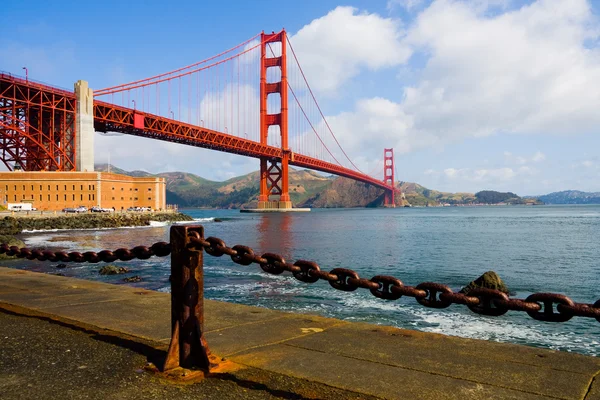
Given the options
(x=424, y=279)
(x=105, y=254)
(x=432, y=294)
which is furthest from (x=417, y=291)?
(x=424, y=279)

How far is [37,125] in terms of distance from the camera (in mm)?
54375

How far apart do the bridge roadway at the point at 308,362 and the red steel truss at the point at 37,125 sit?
54023mm

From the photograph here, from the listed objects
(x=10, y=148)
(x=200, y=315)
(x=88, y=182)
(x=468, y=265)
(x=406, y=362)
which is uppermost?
(x=10, y=148)

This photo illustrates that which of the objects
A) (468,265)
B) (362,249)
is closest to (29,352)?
(468,265)

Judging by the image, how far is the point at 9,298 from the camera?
512 cm

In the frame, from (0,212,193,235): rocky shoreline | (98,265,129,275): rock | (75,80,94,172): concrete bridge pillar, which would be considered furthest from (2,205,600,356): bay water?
(75,80,94,172): concrete bridge pillar

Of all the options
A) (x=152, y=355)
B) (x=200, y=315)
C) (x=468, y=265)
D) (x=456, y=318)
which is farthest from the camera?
(x=468, y=265)

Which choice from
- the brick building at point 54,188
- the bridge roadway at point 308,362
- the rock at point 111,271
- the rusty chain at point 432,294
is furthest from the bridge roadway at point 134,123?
the rusty chain at point 432,294

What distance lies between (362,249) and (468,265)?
714 centimetres

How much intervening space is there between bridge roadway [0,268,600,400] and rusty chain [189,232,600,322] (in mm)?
402

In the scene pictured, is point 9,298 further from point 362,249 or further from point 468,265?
point 362,249

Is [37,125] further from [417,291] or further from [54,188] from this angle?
[417,291]

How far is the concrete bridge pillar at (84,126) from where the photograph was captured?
167ft

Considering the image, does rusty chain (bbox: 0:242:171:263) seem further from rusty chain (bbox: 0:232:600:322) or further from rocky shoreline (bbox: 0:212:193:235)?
rocky shoreline (bbox: 0:212:193:235)
